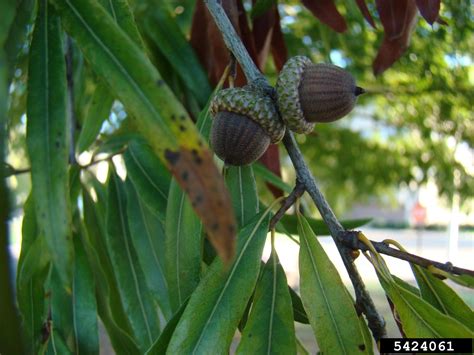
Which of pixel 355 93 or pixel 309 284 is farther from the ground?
pixel 355 93

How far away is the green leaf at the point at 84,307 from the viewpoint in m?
1.04

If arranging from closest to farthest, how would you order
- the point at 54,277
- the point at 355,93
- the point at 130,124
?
the point at 355,93 < the point at 54,277 < the point at 130,124

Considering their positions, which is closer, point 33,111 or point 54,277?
point 33,111

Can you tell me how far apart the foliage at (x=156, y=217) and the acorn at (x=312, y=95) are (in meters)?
0.13

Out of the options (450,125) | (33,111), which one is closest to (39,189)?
(33,111)

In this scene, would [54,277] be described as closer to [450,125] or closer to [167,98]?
[167,98]

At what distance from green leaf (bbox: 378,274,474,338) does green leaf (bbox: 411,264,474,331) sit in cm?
7

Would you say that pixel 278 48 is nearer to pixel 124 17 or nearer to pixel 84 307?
pixel 124 17

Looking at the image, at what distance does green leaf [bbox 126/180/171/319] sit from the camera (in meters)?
1.05

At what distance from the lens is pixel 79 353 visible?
40.5 inches

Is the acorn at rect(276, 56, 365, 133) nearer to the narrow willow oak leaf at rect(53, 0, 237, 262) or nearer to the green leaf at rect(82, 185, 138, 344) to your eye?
the narrow willow oak leaf at rect(53, 0, 237, 262)

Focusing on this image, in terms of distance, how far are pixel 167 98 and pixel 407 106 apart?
295cm

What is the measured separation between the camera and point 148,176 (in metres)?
1.08

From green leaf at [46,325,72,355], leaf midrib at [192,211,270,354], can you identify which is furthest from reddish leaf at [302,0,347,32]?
green leaf at [46,325,72,355]
